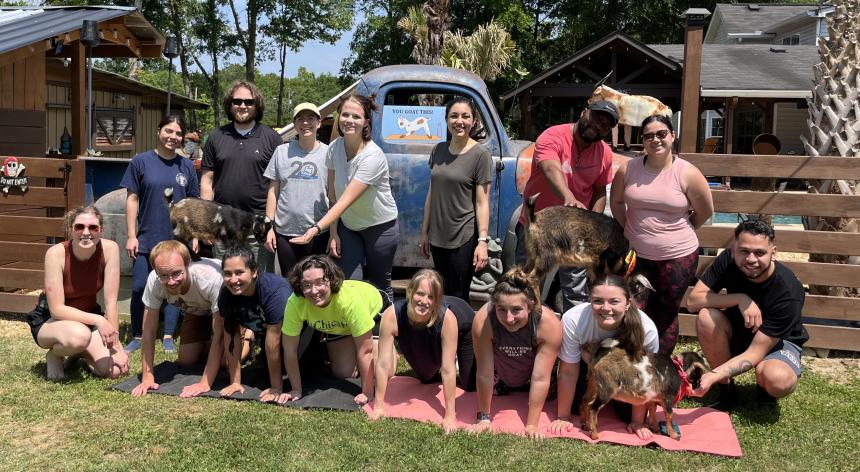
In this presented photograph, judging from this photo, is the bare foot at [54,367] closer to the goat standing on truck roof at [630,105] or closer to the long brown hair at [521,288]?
the long brown hair at [521,288]

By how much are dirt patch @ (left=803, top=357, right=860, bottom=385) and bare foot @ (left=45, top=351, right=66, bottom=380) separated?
5170 millimetres

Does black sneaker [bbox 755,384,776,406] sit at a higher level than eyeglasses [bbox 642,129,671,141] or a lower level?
lower

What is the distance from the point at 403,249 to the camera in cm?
593

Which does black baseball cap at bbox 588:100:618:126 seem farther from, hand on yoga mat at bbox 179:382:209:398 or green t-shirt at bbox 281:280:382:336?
hand on yoga mat at bbox 179:382:209:398

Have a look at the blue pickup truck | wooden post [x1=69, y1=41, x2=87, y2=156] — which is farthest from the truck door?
wooden post [x1=69, y1=41, x2=87, y2=156]

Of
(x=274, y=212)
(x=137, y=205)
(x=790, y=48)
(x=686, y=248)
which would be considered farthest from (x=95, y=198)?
(x=790, y=48)

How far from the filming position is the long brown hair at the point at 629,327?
12.3 feet

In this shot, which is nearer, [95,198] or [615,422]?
[615,422]

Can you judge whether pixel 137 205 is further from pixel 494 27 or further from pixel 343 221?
pixel 494 27

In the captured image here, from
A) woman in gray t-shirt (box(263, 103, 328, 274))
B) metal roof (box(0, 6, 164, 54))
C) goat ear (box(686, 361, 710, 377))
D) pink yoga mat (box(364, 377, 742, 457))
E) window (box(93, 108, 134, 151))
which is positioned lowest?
pink yoga mat (box(364, 377, 742, 457))

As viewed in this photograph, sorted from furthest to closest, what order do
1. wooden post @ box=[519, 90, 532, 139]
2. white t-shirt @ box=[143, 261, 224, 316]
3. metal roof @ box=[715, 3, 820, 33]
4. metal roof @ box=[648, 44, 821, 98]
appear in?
metal roof @ box=[715, 3, 820, 33]
wooden post @ box=[519, 90, 532, 139]
metal roof @ box=[648, 44, 821, 98]
white t-shirt @ box=[143, 261, 224, 316]

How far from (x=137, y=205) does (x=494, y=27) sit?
14697 mm

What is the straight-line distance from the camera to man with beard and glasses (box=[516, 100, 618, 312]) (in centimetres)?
405

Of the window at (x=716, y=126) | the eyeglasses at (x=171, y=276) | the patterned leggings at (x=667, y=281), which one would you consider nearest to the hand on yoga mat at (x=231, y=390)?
the eyeglasses at (x=171, y=276)
